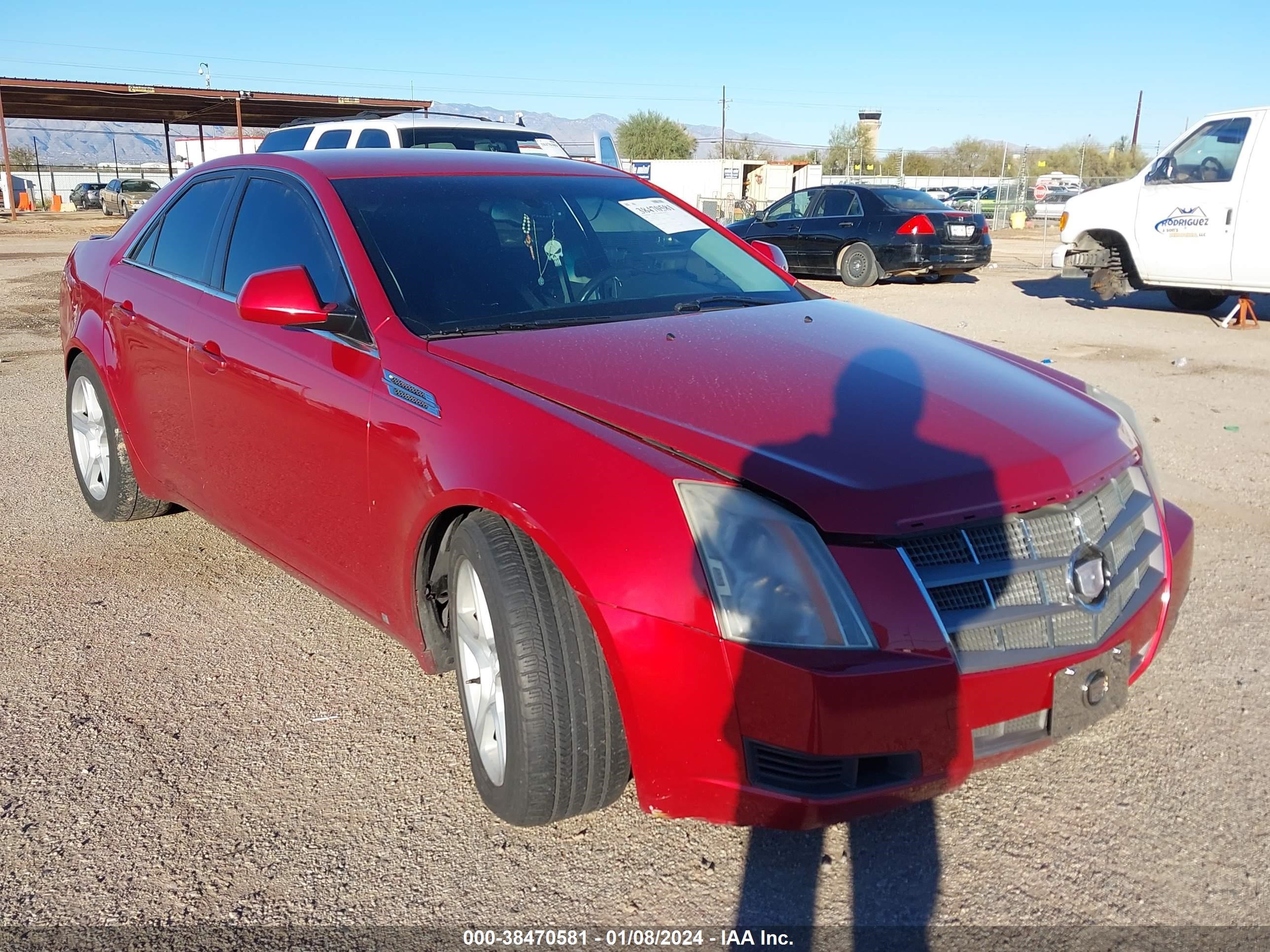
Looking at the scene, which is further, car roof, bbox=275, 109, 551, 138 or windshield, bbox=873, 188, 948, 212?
windshield, bbox=873, 188, 948, 212

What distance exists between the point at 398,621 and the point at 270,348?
0.99 meters

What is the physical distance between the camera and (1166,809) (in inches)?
109

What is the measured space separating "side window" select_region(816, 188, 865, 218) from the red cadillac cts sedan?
12711mm

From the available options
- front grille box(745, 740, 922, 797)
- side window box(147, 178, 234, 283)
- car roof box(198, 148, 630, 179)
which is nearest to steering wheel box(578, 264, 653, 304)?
car roof box(198, 148, 630, 179)

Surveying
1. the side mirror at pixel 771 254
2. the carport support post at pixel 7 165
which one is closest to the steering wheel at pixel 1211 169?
the side mirror at pixel 771 254

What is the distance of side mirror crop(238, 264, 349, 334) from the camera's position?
3.05 meters

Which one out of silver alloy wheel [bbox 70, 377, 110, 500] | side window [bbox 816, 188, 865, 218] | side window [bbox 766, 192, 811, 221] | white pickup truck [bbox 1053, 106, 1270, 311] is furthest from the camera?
side window [bbox 766, 192, 811, 221]

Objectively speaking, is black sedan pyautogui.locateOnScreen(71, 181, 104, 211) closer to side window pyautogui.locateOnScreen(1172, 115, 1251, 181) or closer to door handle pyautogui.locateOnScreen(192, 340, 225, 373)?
side window pyautogui.locateOnScreen(1172, 115, 1251, 181)

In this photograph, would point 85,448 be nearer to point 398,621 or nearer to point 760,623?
point 398,621

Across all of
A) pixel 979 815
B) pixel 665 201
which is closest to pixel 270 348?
pixel 665 201

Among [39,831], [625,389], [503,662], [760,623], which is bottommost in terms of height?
[39,831]

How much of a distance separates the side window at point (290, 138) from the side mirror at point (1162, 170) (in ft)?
29.8

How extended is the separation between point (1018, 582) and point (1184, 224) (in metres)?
10.6

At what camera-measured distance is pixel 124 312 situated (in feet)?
14.5
